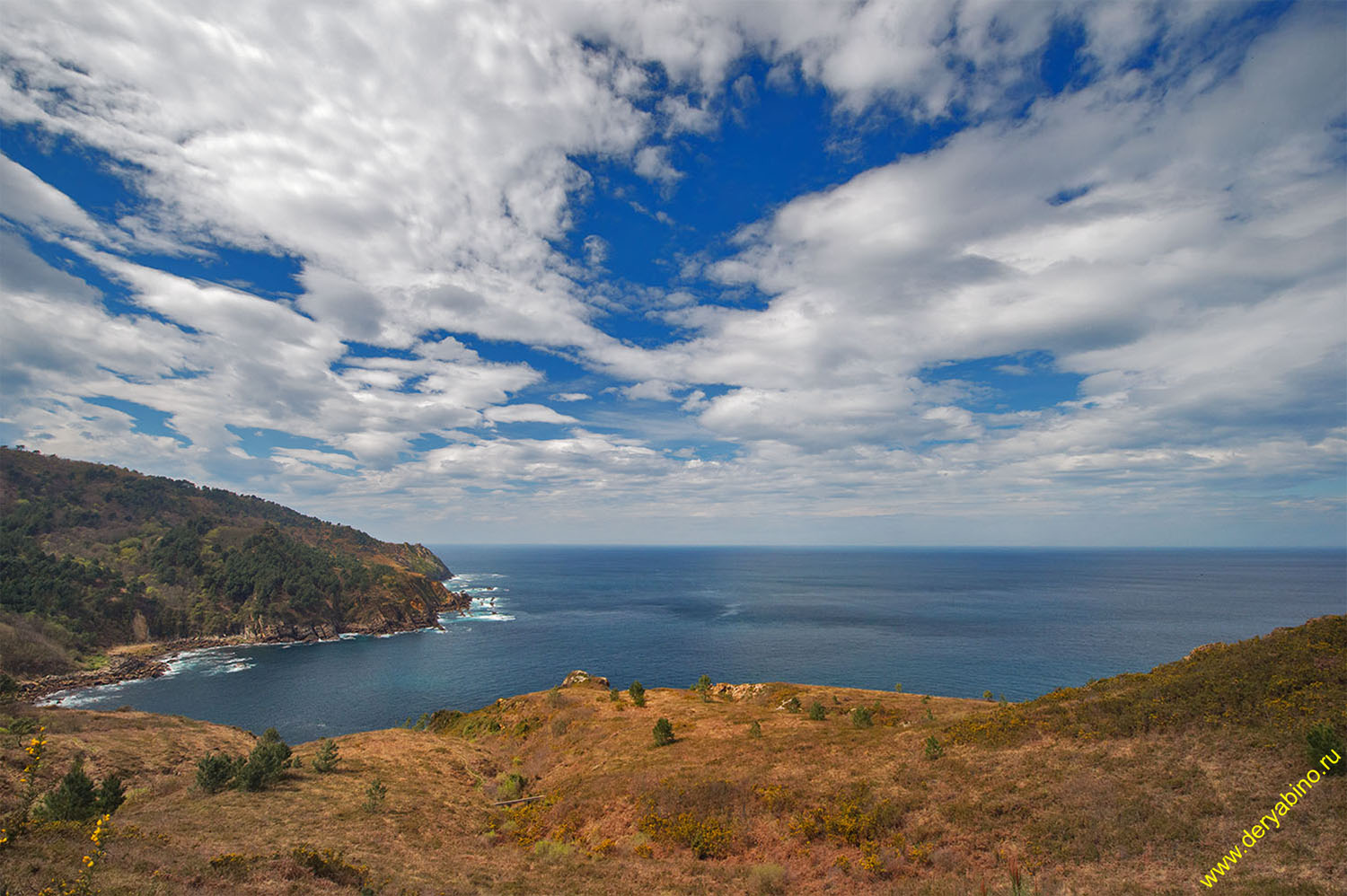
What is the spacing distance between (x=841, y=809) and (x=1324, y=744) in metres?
16.9

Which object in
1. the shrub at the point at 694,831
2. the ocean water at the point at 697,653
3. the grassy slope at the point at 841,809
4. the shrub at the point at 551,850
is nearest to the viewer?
the grassy slope at the point at 841,809

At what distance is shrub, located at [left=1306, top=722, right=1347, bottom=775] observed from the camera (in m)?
17.6

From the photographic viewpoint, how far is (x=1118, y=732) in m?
23.5

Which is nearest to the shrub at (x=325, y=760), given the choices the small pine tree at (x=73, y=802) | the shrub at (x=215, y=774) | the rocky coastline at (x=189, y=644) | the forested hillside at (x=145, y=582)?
the shrub at (x=215, y=774)

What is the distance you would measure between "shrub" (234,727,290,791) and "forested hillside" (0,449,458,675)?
109m

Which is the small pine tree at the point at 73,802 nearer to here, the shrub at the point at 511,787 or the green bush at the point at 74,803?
the green bush at the point at 74,803

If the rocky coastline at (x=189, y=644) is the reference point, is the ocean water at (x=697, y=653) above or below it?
below

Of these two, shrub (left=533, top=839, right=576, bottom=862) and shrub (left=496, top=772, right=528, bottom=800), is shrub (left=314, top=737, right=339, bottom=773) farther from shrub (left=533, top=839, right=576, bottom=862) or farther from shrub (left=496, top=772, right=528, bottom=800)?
shrub (left=533, top=839, right=576, bottom=862)

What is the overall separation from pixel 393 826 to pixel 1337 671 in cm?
4274

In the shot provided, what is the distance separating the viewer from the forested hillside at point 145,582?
109000 millimetres

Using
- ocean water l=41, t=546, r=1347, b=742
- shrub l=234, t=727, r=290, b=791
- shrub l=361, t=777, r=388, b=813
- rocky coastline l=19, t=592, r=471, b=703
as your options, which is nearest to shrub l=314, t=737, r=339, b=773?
shrub l=234, t=727, r=290, b=791

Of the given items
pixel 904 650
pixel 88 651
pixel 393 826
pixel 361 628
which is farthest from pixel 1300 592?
pixel 88 651

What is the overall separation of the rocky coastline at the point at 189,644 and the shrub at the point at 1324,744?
128287 millimetres

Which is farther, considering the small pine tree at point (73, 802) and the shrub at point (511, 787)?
the shrub at point (511, 787)
